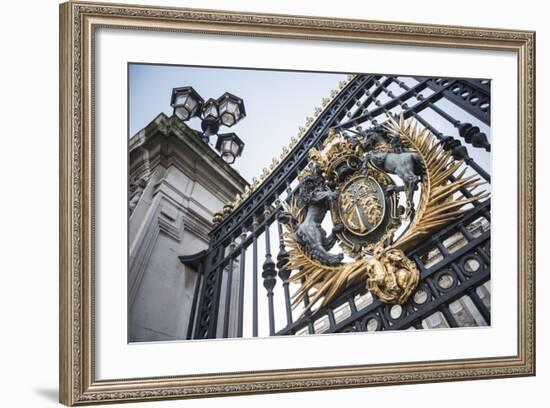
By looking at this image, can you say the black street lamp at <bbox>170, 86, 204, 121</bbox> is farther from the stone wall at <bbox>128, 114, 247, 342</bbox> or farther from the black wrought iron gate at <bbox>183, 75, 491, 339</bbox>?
the black wrought iron gate at <bbox>183, 75, 491, 339</bbox>

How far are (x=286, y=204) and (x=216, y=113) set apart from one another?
0.37m

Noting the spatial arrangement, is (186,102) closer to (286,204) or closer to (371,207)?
(286,204)

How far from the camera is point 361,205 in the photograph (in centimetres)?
286

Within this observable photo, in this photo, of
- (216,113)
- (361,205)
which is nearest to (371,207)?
(361,205)

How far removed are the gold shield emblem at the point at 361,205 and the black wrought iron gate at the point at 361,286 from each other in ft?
0.54

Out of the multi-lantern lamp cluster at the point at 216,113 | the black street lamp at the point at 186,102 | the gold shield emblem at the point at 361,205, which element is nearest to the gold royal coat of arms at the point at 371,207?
the gold shield emblem at the point at 361,205

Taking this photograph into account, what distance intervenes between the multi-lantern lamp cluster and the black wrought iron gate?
15 cm

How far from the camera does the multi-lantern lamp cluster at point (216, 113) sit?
2617 millimetres

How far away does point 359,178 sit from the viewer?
9.44 ft

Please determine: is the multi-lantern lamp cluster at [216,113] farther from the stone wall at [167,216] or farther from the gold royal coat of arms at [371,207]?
the gold royal coat of arms at [371,207]

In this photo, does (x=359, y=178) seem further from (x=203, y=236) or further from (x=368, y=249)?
(x=203, y=236)

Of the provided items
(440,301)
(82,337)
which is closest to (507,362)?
(440,301)

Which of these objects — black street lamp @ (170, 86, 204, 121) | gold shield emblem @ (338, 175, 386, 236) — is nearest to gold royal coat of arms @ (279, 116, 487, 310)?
gold shield emblem @ (338, 175, 386, 236)

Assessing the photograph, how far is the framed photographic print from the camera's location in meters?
2.49
